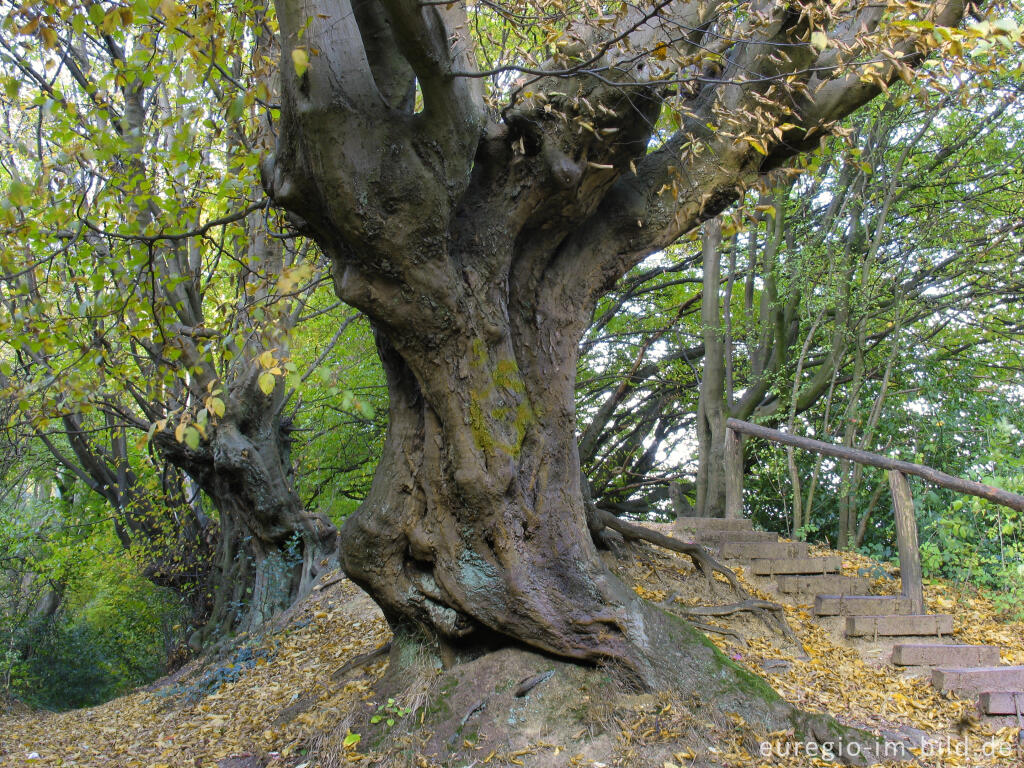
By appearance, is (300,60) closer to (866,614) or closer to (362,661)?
(362,661)

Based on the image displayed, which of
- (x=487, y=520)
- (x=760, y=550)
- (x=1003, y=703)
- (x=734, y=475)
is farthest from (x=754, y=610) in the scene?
(x=487, y=520)

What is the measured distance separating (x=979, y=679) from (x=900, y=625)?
2.81 feet

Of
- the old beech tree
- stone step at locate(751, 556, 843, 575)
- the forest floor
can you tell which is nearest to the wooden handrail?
stone step at locate(751, 556, 843, 575)

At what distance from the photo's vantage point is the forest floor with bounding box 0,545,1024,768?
3.93 m

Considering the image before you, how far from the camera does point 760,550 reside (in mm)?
7098

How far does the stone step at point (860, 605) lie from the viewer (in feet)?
19.8

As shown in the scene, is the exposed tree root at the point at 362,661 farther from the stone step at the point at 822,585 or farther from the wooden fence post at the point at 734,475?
the wooden fence post at the point at 734,475

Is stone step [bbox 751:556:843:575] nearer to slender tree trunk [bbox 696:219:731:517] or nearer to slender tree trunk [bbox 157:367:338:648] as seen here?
slender tree trunk [bbox 696:219:731:517]

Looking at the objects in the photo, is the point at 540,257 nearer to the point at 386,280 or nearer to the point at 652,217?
the point at 652,217

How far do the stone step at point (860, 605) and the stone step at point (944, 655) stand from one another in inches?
24.1

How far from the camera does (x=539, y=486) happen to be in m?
4.50

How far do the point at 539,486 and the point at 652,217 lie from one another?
6.61 ft

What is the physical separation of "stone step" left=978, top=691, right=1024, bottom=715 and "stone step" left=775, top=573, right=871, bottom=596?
6.26 ft

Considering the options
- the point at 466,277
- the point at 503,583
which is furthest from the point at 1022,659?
the point at 466,277
